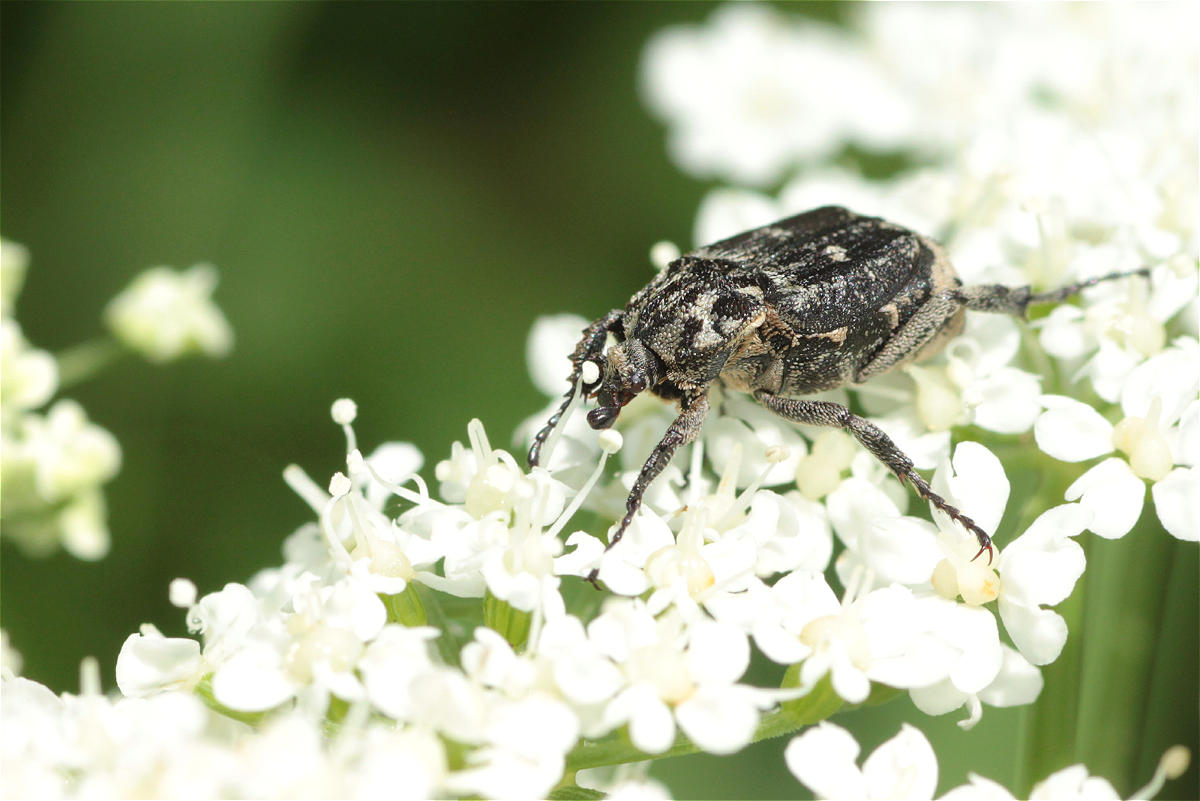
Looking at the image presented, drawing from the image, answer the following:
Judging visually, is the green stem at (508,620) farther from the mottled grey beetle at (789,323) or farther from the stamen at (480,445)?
the mottled grey beetle at (789,323)

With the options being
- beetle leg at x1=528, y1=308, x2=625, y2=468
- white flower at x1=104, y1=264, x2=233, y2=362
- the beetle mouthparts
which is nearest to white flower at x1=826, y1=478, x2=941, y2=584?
the beetle mouthparts

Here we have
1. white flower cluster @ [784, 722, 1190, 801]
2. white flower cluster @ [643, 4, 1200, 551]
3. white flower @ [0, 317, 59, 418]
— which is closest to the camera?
white flower cluster @ [784, 722, 1190, 801]

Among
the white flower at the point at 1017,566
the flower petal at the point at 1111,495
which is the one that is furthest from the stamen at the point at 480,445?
the flower petal at the point at 1111,495

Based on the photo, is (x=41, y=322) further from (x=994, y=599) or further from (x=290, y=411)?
(x=994, y=599)

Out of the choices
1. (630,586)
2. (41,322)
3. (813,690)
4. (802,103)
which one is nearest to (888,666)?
(813,690)

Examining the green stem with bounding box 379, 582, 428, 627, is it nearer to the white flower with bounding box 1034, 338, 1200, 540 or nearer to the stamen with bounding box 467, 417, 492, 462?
the stamen with bounding box 467, 417, 492, 462

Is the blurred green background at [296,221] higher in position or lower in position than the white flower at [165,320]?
higher
